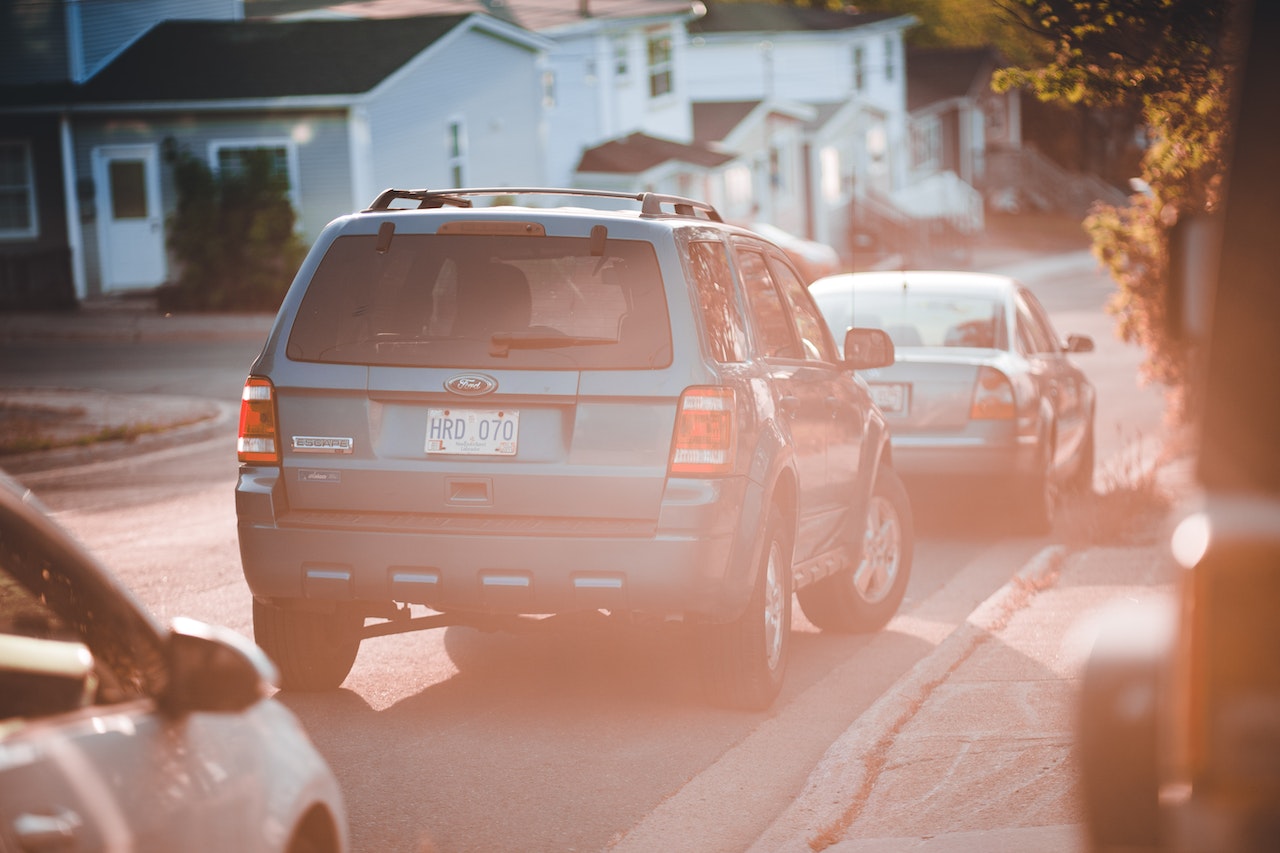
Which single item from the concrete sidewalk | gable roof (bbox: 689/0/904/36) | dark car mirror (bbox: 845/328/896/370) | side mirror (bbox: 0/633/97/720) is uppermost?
gable roof (bbox: 689/0/904/36)

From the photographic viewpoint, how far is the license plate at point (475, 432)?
655cm

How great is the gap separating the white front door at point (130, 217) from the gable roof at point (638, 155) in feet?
37.9

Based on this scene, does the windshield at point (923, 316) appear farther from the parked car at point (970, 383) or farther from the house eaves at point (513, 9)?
the house eaves at point (513, 9)

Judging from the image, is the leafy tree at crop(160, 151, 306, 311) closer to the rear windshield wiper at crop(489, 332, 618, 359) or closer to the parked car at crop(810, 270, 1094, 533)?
the parked car at crop(810, 270, 1094, 533)

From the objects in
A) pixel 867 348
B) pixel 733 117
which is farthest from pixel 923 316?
pixel 733 117

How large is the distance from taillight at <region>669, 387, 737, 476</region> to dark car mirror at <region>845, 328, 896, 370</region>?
1.93 m

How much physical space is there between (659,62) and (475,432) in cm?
4183

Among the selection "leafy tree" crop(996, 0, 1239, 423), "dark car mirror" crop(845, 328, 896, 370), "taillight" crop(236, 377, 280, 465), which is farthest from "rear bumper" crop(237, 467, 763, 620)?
"leafy tree" crop(996, 0, 1239, 423)

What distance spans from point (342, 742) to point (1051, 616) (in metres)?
3.63

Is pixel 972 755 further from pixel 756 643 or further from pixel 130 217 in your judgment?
pixel 130 217

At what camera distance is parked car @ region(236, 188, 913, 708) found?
6.46m

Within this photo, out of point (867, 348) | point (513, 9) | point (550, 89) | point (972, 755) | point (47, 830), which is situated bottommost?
point (972, 755)

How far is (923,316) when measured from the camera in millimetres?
12281

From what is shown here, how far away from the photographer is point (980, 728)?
21.4 feet
